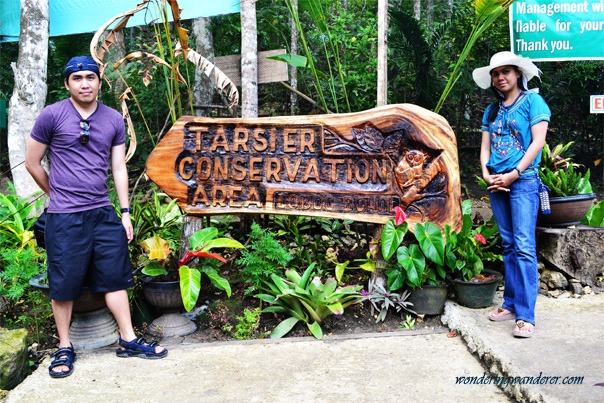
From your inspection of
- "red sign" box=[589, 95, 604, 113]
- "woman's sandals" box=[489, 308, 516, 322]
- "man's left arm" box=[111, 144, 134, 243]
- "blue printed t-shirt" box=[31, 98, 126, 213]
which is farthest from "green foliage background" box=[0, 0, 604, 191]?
"woman's sandals" box=[489, 308, 516, 322]

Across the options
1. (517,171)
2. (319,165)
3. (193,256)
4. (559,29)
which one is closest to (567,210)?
(517,171)

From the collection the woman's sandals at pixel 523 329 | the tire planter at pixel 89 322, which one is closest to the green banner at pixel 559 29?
the woman's sandals at pixel 523 329

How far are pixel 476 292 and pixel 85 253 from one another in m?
2.66

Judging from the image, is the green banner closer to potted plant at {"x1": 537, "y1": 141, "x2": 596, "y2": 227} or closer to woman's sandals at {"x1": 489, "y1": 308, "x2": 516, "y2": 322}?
potted plant at {"x1": 537, "y1": 141, "x2": 596, "y2": 227}

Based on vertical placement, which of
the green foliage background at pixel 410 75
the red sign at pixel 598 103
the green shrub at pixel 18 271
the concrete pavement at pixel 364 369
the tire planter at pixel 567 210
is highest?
the green foliage background at pixel 410 75

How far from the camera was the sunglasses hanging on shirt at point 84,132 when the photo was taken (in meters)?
3.30

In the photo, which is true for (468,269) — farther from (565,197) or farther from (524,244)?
(565,197)

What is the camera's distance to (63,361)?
3271mm

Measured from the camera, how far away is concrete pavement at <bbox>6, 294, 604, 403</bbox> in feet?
9.55

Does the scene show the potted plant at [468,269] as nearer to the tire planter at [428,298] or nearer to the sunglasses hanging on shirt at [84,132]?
the tire planter at [428,298]

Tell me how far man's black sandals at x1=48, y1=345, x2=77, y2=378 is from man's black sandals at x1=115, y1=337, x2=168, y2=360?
0.93 ft

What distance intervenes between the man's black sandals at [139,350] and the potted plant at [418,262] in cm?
163

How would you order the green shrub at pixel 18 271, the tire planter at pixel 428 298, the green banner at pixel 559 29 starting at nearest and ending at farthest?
the green shrub at pixel 18 271
the tire planter at pixel 428 298
the green banner at pixel 559 29

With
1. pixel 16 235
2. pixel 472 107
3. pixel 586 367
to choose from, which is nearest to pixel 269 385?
pixel 586 367
